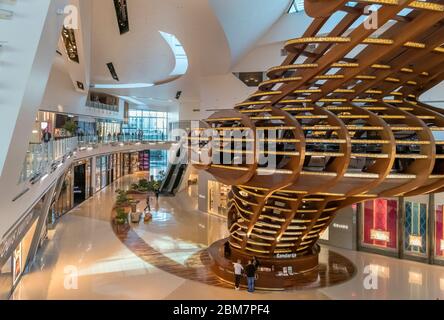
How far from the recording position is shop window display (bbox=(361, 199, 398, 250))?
13828 mm

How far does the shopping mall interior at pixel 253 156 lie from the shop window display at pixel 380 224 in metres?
0.05

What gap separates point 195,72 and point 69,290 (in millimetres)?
14270

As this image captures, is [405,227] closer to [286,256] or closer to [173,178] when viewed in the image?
[286,256]

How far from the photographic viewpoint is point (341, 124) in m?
7.59

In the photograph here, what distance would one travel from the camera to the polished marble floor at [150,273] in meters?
9.52

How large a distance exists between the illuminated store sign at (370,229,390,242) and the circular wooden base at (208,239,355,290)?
2752mm

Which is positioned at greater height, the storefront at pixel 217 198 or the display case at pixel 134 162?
the display case at pixel 134 162

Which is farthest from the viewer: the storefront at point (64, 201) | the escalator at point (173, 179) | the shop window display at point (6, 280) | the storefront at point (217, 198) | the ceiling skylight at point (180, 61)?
the escalator at point (173, 179)

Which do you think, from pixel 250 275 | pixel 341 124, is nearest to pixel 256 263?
pixel 250 275

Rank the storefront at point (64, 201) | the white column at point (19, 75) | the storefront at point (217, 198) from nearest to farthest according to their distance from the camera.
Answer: the white column at point (19, 75) → the storefront at point (64, 201) → the storefront at point (217, 198)

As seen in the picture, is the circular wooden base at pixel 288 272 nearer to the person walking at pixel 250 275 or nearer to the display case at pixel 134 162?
the person walking at pixel 250 275

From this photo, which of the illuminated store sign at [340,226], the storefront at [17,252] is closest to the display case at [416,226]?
the illuminated store sign at [340,226]

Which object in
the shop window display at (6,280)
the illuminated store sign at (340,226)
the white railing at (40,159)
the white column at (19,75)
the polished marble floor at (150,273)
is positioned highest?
the white column at (19,75)
